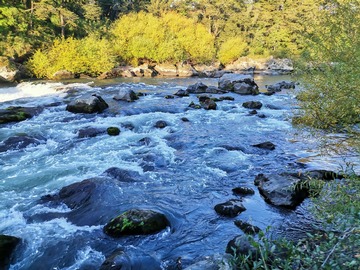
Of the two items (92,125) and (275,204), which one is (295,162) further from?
(92,125)

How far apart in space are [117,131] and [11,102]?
10180 millimetres

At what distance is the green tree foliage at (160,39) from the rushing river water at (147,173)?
928 inches

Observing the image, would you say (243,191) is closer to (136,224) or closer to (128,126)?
(136,224)

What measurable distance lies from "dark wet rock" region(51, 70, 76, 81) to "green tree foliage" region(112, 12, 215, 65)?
9133 mm

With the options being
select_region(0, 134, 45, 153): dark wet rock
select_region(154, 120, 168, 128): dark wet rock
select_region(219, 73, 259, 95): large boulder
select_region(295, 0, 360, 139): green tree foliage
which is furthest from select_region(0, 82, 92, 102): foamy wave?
select_region(295, 0, 360, 139): green tree foliage

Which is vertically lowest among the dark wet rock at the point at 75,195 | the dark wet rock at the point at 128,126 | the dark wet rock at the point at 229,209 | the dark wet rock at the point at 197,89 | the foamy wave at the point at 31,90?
the dark wet rock at the point at 197,89

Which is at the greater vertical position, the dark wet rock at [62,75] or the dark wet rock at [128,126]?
the dark wet rock at [128,126]

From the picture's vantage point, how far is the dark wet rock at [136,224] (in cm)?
679

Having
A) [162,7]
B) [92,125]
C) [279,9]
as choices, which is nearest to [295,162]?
[92,125]

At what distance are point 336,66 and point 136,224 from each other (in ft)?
19.4

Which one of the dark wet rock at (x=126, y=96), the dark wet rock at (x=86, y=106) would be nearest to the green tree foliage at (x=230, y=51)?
the dark wet rock at (x=126, y=96)

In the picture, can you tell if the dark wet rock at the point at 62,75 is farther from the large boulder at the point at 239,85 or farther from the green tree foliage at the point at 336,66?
the green tree foliage at the point at 336,66

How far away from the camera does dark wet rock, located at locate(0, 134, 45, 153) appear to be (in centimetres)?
1224

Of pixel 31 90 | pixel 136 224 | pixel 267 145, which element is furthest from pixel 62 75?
pixel 136 224
